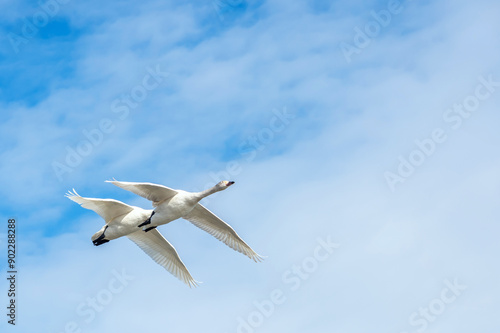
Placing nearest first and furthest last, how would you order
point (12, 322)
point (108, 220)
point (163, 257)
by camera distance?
point (12, 322) → point (108, 220) → point (163, 257)

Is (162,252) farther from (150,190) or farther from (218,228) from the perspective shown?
(150,190)

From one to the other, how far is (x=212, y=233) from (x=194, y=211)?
1684mm

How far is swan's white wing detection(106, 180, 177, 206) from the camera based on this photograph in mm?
45688

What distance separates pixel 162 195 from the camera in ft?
153

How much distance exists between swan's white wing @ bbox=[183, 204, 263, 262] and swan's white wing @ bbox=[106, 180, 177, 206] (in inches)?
120

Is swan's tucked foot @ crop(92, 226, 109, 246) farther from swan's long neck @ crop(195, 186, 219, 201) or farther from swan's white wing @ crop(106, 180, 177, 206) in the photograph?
swan's long neck @ crop(195, 186, 219, 201)

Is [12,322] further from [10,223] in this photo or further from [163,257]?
[163,257]

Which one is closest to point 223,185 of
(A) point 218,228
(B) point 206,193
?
(B) point 206,193

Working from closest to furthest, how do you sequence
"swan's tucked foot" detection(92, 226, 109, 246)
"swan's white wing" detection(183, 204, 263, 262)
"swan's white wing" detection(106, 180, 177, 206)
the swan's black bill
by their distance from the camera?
"swan's white wing" detection(106, 180, 177, 206)
"swan's tucked foot" detection(92, 226, 109, 246)
the swan's black bill
"swan's white wing" detection(183, 204, 263, 262)

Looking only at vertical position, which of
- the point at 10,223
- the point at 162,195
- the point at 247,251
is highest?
the point at 10,223

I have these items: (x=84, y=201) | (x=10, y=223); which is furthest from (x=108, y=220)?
(x=10, y=223)

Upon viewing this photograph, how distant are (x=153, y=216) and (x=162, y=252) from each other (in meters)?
4.89

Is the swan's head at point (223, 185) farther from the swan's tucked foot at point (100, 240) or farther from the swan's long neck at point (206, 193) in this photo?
the swan's tucked foot at point (100, 240)

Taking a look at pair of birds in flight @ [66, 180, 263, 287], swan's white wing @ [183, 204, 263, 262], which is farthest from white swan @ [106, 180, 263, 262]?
swan's white wing @ [183, 204, 263, 262]
